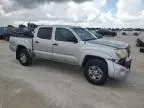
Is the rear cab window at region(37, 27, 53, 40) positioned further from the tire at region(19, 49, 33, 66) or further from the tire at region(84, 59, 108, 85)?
the tire at region(84, 59, 108, 85)

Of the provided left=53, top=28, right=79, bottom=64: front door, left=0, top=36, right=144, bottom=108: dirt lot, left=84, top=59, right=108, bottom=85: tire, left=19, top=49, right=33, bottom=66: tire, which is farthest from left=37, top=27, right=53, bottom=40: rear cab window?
left=84, top=59, right=108, bottom=85: tire

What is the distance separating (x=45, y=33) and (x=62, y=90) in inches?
128

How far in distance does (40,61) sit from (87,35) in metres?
3.48

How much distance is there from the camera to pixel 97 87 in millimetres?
7062

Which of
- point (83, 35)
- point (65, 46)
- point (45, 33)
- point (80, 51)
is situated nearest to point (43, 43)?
point (45, 33)

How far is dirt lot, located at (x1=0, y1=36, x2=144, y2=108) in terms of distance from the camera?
5.65m

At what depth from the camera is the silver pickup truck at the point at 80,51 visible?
7.00 m

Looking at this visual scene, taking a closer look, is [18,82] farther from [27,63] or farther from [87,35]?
[87,35]

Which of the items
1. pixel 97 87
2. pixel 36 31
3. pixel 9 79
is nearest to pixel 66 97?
pixel 97 87

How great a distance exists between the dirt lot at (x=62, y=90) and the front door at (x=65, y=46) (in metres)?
0.73

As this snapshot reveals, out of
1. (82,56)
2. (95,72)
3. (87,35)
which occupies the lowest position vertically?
(95,72)

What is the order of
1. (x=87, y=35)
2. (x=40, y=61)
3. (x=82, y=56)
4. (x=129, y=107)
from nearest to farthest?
(x=129, y=107), (x=82, y=56), (x=87, y=35), (x=40, y=61)

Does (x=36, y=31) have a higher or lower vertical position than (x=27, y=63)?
higher

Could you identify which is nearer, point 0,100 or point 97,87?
point 0,100
